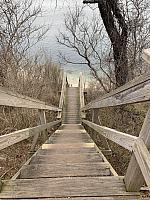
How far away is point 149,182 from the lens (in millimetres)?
1894

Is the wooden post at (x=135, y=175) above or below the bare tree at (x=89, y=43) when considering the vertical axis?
below

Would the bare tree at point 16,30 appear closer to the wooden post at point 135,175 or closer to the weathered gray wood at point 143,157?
the wooden post at point 135,175

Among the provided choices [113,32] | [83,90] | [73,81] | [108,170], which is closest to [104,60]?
[113,32]

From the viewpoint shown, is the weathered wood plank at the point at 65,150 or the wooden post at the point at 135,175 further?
the weathered wood plank at the point at 65,150

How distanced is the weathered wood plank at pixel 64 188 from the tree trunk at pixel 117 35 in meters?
8.07

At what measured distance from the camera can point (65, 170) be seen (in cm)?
344

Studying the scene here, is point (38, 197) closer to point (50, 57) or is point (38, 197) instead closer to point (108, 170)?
point (108, 170)

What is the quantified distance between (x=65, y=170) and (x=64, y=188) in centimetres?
83

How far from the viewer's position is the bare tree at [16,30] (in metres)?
8.93

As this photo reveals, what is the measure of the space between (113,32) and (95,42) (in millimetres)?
2315

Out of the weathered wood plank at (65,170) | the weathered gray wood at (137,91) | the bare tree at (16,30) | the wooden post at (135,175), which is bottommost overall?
the weathered wood plank at (65,170)

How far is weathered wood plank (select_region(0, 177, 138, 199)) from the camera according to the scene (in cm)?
250

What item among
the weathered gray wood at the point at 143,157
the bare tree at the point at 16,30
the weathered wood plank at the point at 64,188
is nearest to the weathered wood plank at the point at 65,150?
the weathered wood plank at the point at 64,188

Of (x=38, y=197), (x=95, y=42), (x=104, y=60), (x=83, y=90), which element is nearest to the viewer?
(x=38, y=197)
